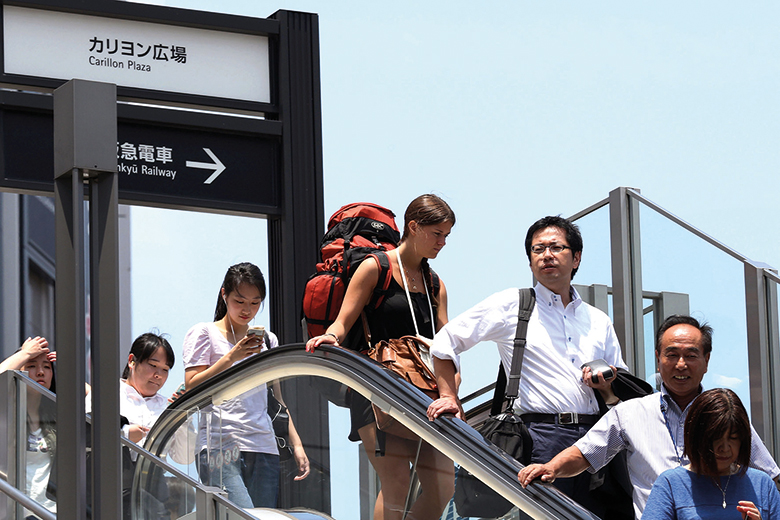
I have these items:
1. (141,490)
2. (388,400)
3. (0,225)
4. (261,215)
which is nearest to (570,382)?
(388,400)

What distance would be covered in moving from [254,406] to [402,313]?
0.95 meters

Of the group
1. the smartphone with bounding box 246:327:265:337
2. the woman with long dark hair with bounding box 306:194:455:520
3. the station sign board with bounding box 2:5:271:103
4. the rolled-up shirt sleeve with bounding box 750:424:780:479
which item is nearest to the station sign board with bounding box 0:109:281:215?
the station sign board with bounding box 2:5:271:103

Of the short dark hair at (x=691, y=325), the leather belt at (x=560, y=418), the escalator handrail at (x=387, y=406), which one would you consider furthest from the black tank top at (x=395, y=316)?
the short dark hair at (x=691, y=325)

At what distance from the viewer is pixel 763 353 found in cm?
531

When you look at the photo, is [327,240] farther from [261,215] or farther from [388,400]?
[261,215]

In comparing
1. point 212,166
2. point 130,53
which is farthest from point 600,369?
point 130,53

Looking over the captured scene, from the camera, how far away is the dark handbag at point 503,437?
12.7ft

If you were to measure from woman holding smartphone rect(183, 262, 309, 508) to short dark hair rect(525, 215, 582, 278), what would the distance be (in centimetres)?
136

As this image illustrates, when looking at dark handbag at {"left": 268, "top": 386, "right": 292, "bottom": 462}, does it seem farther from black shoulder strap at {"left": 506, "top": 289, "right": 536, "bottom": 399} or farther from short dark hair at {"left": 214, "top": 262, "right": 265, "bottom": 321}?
black shoulder strap at {"left": 506, "top": 289, "right": 536, "bottom": 399}

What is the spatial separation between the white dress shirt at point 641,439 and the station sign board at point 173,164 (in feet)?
13.7

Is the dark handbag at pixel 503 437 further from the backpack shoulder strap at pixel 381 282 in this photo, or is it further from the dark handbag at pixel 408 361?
the backpack shoulder strap at pixel 381 282

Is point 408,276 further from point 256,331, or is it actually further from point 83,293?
point 83,293

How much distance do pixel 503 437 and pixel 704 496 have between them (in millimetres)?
795

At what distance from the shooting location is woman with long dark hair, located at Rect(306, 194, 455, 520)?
14.3 feet
